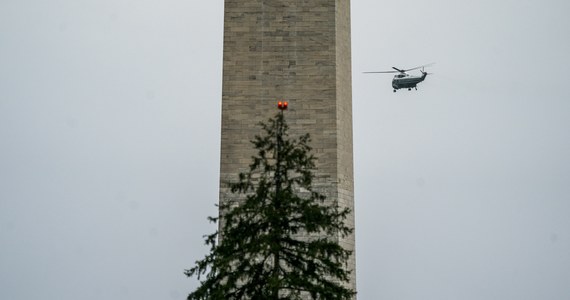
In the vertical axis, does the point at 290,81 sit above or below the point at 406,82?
below

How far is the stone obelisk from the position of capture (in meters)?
30.2

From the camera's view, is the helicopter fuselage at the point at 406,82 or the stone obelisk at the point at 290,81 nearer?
the stone obelisk at the point at 290,81

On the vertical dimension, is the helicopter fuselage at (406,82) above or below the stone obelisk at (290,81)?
above

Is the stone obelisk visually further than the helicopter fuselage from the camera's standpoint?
No

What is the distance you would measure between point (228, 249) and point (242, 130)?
11605 mm

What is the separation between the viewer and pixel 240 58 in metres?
30.9

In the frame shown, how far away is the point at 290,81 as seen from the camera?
30.7 metres

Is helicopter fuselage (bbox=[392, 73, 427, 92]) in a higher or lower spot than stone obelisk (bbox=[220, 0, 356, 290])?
higher

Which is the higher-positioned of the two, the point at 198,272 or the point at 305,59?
the point at 305,59

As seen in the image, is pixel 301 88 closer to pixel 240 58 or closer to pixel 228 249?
pixel 240 58

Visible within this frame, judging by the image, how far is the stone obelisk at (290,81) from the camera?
1188 inches

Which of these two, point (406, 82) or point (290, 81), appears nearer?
point (290, 81)

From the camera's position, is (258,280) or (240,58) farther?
(240,58)

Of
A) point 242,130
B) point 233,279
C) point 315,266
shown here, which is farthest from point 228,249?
point 242,130
